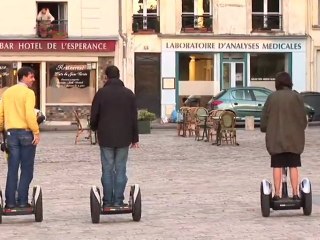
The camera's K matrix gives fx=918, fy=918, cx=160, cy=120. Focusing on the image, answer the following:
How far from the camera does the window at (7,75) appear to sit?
128 ft

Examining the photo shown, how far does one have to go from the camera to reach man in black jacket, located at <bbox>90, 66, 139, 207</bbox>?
1097 cm

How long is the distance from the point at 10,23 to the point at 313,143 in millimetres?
17697

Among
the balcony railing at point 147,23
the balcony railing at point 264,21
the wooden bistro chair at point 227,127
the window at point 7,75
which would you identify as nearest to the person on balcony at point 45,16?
the window at point 7,75

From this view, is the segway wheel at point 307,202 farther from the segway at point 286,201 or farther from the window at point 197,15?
the window at point 197,15

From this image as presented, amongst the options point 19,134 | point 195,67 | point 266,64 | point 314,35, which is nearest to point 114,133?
point 19,134

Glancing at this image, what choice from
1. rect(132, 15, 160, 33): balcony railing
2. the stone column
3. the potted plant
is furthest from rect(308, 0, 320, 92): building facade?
the potted plant

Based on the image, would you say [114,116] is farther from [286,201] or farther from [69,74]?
[69,74]

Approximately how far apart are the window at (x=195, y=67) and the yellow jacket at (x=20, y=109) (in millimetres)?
29886

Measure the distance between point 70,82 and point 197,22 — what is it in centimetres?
623

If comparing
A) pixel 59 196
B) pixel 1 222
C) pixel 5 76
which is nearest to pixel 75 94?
pixel 5 76

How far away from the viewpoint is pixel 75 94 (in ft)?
130

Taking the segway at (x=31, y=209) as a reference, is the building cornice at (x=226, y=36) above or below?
above

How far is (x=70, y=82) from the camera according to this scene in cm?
3944

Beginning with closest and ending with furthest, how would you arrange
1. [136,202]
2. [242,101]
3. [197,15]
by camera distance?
[136,202] → [242,101] → [197,15]
